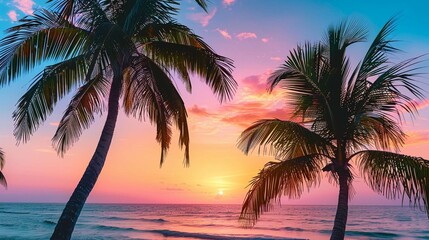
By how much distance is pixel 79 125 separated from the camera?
33.3 ft

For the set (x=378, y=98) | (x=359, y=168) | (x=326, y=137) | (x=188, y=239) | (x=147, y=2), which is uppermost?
(x=147, y=2)

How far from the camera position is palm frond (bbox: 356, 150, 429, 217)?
739 centimetres

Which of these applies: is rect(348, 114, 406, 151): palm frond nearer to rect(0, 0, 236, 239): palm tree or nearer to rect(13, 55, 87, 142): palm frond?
rect(0, 0, 236, 239): palm tree

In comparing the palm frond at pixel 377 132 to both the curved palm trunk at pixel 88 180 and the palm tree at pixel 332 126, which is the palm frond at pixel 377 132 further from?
the curved palm trunk at pixel 88 180

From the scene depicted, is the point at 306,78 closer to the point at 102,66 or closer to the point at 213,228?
the point at 102,66

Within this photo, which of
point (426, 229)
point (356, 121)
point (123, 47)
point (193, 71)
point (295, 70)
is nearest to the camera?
point (123, 47)

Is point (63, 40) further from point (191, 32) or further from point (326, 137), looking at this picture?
point (326, 137)

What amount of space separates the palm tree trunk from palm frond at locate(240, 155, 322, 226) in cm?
74

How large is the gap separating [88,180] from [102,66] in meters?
2.73

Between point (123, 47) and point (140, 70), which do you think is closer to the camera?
point (123, 47)

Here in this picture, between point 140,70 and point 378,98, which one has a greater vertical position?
point 140,70

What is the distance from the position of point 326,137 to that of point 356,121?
3.19ft

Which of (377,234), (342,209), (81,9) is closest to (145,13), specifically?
(81,9)

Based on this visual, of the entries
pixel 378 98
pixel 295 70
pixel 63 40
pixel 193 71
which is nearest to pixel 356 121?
pixel 378 98
